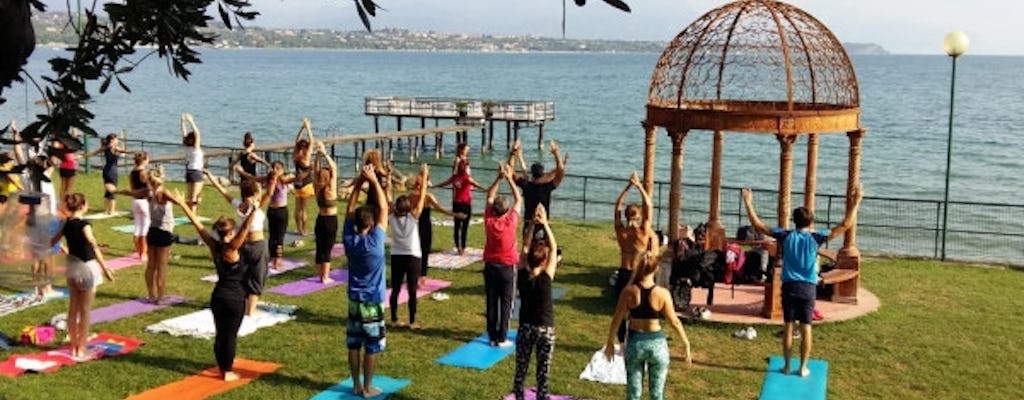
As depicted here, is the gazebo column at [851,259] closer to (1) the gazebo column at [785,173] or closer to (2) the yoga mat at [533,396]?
(1) the gazebo column at [785,173]

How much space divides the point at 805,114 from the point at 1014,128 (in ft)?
256

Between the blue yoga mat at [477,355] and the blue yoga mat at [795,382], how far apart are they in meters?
2.81

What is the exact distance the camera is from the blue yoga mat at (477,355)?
1063cm

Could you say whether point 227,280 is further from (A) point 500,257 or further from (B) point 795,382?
(B) point 795,382

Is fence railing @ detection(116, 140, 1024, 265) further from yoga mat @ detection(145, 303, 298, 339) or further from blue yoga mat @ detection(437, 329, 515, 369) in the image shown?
blue yoga mat @ detection(437, 329, 515, 369)

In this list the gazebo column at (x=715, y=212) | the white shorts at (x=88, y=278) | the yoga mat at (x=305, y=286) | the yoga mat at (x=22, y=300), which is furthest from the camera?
the gazebo column at (x=715, y=212)

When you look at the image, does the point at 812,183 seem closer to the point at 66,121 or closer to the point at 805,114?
the point at 805,114

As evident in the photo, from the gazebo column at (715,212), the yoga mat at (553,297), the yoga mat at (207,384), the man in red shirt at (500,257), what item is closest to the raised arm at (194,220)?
the yoga mat at (207,384)

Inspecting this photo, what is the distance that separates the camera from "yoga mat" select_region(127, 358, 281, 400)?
30.6 feet

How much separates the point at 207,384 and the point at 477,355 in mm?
2875

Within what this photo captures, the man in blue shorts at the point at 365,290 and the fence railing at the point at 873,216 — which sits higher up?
the man in blue shorts at the point at 365,290

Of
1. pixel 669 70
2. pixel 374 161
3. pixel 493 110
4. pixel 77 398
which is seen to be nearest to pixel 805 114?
pixel 669 70

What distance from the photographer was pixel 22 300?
11914 mm

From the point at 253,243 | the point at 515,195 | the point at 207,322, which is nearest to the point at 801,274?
the point at 515,195
